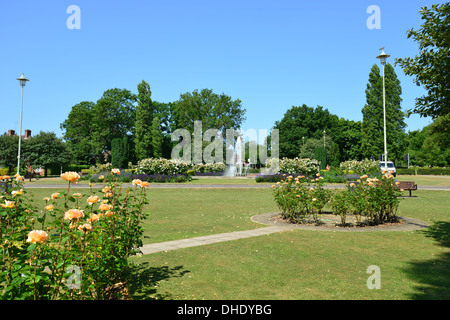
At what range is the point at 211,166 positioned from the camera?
1868 inches

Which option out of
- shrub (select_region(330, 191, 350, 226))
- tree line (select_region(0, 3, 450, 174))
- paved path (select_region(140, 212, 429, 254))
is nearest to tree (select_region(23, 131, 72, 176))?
tree line (select_region(0, 3, 450, 174))

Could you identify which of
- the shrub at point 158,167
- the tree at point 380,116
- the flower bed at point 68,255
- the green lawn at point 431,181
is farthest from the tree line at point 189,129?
the flower bed at point 68,255

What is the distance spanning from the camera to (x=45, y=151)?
43688mm

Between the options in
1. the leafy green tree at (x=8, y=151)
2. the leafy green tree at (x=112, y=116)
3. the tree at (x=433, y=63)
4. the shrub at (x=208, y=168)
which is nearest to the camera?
the tree at (x=433, y=63)

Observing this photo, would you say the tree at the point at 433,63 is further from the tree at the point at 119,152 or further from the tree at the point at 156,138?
the tree at the point at 156,138

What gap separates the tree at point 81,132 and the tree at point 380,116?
5113 centimetres

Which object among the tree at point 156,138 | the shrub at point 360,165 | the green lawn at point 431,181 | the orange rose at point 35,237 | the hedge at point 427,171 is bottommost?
the green lawn at point 431,181

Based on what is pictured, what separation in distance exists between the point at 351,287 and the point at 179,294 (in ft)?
8.20

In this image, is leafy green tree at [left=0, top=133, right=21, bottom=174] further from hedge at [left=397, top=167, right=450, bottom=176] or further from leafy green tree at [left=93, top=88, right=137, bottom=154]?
hedge at [left=397, top=167, right=450, bottom=176]

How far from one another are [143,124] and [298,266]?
53.4 meters

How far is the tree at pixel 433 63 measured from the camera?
6430mm

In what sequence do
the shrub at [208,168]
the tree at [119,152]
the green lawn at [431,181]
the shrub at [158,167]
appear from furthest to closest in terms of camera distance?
the tree at [119,152]
the shrub at [208,168]
the shrub at [158,167]
the green lawn at [431,181]
